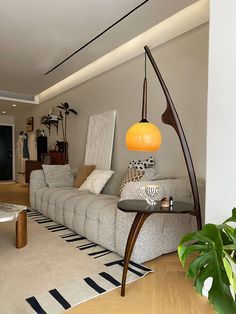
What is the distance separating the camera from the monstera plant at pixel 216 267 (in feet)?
3.01

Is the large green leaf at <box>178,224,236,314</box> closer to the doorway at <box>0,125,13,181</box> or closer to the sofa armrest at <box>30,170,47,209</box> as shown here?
the sofa armrest at <box>30,170,47,209</box>

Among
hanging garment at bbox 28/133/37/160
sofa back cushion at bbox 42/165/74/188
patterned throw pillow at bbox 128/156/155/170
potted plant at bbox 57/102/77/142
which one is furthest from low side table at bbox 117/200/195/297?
hanging garment at bbox 28/133/37/160

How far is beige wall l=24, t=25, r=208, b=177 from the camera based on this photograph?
2.88 m

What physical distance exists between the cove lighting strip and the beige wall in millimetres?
84

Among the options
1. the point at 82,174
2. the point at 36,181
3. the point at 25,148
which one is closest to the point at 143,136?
the point at 82,174

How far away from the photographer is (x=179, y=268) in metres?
2.20

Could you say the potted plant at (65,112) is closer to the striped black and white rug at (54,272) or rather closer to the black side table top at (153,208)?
the striped black and white rug at (54,272)

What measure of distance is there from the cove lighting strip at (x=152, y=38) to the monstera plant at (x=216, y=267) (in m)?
2.60

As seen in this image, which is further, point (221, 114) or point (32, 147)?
point (32, 147)

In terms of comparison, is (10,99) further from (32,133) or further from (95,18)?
(95,18)

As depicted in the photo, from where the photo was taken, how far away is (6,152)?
8984 millimetres

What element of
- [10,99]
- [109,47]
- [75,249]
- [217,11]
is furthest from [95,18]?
[10,99]

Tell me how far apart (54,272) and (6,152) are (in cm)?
779

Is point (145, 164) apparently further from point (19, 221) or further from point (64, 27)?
point (64, 27)
